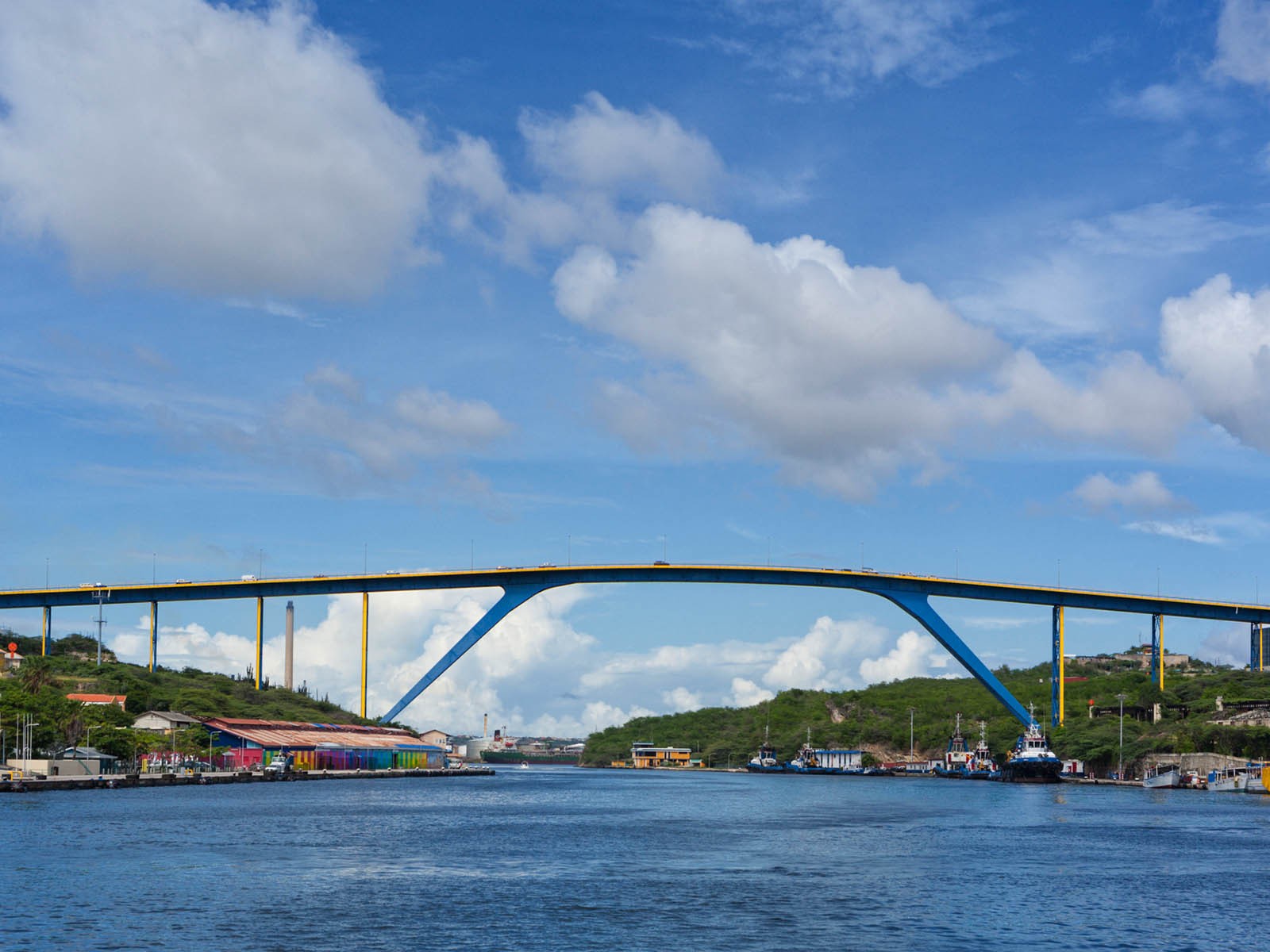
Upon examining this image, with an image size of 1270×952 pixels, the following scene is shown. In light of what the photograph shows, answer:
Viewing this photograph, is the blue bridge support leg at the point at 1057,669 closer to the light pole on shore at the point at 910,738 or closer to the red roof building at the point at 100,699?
the light pole on shore at the point at 910,738

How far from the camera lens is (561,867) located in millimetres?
43406

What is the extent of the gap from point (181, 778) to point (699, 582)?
55297mm

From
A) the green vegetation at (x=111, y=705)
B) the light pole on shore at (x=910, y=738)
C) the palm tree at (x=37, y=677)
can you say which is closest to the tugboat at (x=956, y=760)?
the light pole on shore at (x=910, y=738)

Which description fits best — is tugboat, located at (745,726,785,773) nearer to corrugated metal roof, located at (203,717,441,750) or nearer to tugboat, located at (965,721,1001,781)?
tugboat, located at (965,721,1001,781)

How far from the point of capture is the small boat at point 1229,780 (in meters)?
102

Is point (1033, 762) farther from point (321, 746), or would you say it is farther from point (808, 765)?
point (321, 746)

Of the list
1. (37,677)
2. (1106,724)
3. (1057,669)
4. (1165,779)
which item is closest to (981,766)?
(1106,724)

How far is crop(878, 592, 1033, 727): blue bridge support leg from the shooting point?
12306cm

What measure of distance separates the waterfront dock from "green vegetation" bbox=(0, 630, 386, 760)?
3930 mm

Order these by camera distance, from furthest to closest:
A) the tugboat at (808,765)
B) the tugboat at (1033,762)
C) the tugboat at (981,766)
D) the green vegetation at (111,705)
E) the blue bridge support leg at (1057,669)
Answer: the tugboat at (808,765)
the tugboat at (981,766)
the blue bridge support leg at (1057,669)
the tugboat at (1033,762)
the green vegetation at (111,705)

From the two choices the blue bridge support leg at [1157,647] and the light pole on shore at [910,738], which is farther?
the light pole on shore at [910,738]

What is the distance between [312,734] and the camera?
131250 mm

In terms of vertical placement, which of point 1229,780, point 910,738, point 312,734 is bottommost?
point 910,738

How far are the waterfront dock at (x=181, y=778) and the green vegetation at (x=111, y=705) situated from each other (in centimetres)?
393
